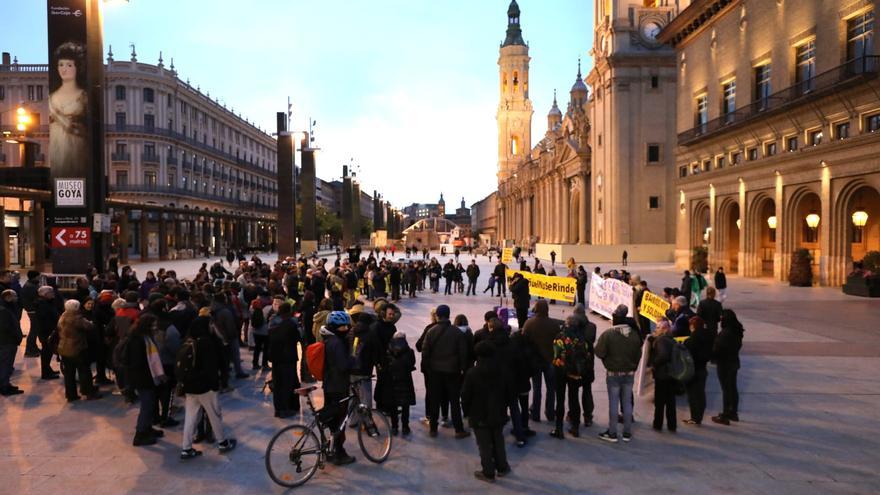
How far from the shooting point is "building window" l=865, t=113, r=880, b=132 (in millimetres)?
25005

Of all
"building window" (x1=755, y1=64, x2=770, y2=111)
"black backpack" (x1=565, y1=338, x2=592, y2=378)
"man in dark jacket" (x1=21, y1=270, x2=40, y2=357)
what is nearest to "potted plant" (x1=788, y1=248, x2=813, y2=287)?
"building window" (x1=755, y1=64, x2=770, y2=111)

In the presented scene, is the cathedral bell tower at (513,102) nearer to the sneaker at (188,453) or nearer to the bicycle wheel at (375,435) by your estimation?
the bicycle wheel at (375,435)

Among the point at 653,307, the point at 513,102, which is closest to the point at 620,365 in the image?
the point at 653,307

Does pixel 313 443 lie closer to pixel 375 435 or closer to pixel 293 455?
pixel 293 455

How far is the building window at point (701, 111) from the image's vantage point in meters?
41.5

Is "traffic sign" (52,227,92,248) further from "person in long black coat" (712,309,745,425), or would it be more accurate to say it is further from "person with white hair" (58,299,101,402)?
"person in long black coat" (712,309,745,425)

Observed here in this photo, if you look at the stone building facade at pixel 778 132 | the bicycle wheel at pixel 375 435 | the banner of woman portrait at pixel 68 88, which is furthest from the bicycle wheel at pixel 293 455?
the stone building facade at pixel 778 132

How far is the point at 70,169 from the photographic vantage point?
57.7ft

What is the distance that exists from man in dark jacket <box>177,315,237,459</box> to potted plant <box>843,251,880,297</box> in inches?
1021

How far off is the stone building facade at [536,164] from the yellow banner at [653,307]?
2158 inches

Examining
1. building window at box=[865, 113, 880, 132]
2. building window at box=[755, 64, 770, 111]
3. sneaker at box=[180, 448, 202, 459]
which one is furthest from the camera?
building window at box=[755, 64, 770, 111]

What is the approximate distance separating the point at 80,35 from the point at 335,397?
1607 cm

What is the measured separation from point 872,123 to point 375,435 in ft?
89.8

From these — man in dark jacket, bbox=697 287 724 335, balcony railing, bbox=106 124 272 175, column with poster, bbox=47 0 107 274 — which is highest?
balcony railing, bbox=106 124 272 175
